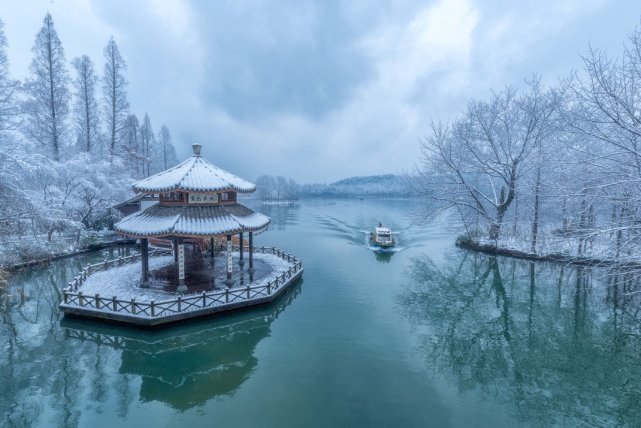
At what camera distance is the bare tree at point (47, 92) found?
26734 mm

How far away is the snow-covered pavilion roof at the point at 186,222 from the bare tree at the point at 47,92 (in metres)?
18.9

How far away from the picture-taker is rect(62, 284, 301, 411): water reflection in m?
9.39

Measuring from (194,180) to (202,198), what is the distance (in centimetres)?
99

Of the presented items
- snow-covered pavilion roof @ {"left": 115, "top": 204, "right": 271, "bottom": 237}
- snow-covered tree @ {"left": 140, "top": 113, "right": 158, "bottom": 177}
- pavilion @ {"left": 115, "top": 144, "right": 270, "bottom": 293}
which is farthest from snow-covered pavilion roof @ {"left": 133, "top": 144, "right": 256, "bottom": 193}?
snow-covered tree @ {"left": 140, "top": 113, "right": 158, "bottom": 177}

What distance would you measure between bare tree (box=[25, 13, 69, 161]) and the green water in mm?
15714

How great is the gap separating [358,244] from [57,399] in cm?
2677

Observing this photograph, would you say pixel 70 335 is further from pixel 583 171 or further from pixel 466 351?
pixel 583 171

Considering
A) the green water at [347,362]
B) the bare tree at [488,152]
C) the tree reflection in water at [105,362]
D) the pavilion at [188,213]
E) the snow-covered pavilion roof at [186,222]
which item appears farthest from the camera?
the bare tree at [488,152]

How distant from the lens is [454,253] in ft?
92.2

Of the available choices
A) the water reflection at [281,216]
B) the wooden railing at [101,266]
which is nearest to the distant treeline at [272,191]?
the water reflection at [281,216]

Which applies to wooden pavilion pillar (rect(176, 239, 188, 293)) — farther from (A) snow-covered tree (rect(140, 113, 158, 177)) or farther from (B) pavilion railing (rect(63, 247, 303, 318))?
(A) snow-covered tree (rect(140, 113, 158, 177))

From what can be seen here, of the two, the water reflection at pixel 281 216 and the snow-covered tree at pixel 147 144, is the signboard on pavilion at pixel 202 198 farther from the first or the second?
→ the snow-covered tree at pixel 147 144

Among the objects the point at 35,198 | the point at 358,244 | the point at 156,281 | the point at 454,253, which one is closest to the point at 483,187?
the point at 454,253

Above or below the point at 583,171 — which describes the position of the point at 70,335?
below
